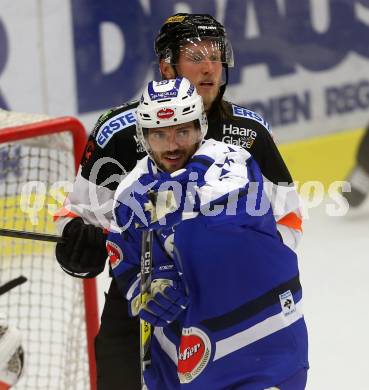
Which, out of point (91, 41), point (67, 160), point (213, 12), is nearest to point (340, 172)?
point (213, 12)

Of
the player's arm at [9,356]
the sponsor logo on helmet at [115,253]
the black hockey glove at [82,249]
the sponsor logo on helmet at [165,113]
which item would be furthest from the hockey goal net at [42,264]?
the sponsor logo on helmet at [165,113]

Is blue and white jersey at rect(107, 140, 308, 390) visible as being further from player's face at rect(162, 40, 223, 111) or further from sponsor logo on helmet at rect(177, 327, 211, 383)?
player's face at rect(162, 40, 223, 111)

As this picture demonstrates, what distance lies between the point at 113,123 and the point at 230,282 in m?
0.73

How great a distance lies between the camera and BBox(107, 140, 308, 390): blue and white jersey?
2396mm

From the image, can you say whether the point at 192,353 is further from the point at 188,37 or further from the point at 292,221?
the point at 188,37

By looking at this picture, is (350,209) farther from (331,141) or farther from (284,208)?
(284,208)

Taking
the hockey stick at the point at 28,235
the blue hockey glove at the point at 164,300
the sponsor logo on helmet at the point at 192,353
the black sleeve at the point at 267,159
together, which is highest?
the black sleeve at the point at 267,159

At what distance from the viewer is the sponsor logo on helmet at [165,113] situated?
2463mm

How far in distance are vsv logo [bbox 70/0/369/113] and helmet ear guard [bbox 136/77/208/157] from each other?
8.60ft

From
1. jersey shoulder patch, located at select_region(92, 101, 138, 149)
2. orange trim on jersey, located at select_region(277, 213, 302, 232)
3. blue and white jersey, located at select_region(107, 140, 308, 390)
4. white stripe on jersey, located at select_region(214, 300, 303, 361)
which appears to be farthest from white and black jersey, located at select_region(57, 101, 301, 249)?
white stripe on jersey, located at select_region(214, 300, 303, 361)

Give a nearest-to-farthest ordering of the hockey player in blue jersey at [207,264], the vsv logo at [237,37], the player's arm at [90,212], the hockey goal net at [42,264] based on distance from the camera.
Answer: the hockey player in blue jersey at [207,264] → the player's arm at [90,212] → the hockey goal net at [42,264] → the vsv logo at [237,37]

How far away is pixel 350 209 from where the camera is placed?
5840 mm

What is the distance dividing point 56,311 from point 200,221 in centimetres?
→ 223

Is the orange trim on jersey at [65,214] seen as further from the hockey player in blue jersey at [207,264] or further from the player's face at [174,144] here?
the player's face at [174,144]
